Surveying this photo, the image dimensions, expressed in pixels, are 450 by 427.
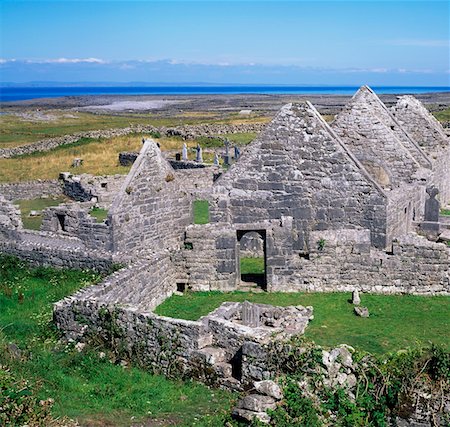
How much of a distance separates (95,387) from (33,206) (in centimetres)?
2407

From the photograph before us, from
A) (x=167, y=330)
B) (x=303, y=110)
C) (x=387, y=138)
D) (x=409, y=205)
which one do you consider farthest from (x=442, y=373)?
(x=387, y=138)

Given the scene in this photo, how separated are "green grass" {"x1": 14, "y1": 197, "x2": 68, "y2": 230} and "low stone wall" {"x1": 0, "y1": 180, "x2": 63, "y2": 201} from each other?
2.47 ft

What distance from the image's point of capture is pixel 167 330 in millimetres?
11391

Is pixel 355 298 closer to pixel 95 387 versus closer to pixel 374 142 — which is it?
pixel 95 387

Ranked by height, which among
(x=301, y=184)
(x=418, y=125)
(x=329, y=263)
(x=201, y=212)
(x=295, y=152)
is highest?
(x=295, y=152)

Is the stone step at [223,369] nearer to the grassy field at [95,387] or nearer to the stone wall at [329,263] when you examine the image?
the grassy field at [95,387]

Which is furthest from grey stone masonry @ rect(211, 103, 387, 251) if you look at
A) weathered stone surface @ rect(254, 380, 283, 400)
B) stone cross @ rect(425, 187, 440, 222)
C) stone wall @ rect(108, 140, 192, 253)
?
weathered stone surface @ rect(254, 380, 283, 400)

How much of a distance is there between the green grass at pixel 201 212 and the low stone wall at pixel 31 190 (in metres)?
10.5

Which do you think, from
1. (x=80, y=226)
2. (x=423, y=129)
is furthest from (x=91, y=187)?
(x=423, y=129)

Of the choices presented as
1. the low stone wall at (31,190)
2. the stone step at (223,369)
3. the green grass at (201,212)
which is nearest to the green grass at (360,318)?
the stone step at (223,369)

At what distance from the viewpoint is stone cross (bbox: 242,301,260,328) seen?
13.1 meters

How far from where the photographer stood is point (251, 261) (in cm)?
1931

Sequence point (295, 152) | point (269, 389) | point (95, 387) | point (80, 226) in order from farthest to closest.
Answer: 1. point (80, 226)
2. point (295, 152)
3. point (95, 387)
4. point (269, 389)

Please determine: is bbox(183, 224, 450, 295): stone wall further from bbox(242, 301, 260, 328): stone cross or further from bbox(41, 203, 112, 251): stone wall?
bbox(242, 301, 260, 328): stone cross
